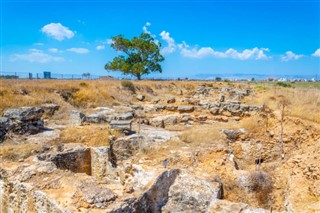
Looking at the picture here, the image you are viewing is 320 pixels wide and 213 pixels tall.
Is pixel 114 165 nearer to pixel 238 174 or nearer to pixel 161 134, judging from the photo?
pixel 161 134

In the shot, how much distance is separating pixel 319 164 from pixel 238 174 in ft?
6.80

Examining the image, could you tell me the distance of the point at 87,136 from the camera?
8688 millimetres

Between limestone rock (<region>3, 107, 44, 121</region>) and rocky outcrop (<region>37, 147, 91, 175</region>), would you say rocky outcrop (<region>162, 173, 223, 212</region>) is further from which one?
limestone rock (<region>3, 107, 44, 121</region>)

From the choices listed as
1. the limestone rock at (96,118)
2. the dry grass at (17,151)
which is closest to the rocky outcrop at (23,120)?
the dry grass at (17,151)

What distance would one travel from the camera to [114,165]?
790cm

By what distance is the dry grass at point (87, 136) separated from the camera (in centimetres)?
840

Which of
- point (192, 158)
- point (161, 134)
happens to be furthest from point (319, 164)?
point (161, 134)

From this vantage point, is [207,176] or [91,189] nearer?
[91,189]

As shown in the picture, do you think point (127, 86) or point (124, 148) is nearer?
point (124, 148)

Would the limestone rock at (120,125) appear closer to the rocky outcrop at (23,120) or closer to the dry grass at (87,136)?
the dry grass at (87,136)

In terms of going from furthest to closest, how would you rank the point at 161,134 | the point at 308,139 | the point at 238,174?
1. the point at 161,134
2. the point at 308,139
3. the point at 238,174

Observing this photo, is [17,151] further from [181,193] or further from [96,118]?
[181,193]

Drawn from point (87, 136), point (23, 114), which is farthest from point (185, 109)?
point (23, 114)

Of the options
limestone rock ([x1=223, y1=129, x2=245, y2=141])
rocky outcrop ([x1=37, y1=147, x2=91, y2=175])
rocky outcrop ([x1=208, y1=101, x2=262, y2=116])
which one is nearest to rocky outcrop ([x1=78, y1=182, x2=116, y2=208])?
rocky outcrop ([x1=37, y1=147, x2=91, y2=175])
